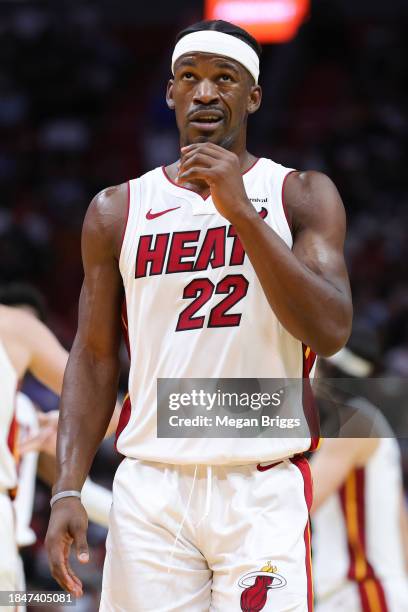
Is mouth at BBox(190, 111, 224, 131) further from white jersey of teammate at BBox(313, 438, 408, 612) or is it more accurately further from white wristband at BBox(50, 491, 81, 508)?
white jersey of teammate at BBox(313, 438, 408, 612)

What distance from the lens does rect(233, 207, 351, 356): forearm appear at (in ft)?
9.69

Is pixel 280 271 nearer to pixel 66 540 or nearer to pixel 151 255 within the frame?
pixel 151 255

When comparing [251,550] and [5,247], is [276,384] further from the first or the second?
[5,247]

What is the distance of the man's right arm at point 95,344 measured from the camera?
11.1 ft

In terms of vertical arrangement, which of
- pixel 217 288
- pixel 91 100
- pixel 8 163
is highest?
pixel 91 100

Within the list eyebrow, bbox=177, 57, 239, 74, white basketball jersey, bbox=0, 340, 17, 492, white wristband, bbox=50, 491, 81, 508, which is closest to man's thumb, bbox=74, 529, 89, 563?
white wristband, bbox=50, 491, 81, 508

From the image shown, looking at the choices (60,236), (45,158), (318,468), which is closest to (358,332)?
(318,468)

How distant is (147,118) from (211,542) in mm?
12389

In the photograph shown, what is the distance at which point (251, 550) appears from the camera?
306cm

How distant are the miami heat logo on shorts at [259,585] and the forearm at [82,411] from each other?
0.59m

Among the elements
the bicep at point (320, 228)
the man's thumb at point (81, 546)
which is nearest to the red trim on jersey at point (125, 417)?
the man's thumb at point (81, 546)

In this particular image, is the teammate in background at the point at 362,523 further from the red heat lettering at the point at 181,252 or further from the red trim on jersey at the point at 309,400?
the red heat lettering at the point at 181,252

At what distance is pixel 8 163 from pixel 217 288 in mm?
11121

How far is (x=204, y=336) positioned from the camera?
3225 millimetres
